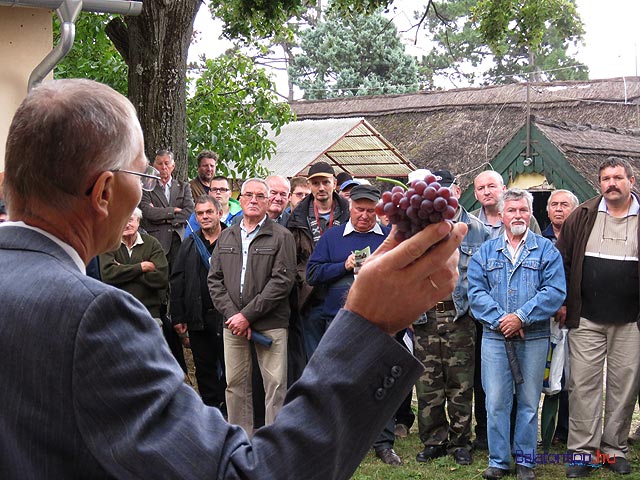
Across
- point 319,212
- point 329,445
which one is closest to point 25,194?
point 329,445

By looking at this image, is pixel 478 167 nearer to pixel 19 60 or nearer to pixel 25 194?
pixel 19 60

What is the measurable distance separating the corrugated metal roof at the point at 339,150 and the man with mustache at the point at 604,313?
41.5 feet

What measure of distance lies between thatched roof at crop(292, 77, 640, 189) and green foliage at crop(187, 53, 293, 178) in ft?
28.6

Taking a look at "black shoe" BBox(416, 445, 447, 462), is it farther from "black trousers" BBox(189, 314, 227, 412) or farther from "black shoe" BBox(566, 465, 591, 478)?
"black trousers" BBox(189, 314, 227, 412)

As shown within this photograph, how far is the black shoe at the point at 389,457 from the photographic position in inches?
313

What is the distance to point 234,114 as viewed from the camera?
15.4 metres

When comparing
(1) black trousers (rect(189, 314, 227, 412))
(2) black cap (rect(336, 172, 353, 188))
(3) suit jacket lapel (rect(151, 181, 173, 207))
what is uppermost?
(2) black cap (rect(336, 172, 353, 188))

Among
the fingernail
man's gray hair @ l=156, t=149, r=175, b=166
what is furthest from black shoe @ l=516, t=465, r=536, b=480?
the fingernail

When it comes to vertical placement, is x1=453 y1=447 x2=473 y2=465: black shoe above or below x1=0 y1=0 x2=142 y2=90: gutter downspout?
below

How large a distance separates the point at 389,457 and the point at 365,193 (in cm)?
231

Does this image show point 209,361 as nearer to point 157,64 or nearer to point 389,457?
point 389,457

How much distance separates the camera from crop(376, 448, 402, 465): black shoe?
7.95m

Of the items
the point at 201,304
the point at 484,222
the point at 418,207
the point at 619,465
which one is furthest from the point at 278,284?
the point at 418,207

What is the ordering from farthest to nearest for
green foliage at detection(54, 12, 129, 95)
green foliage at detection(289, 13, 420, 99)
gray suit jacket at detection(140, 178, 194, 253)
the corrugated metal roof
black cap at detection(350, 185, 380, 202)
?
green foliage at detection(289, 13, 420, 99)
the corrugated metal roof
green foliage at detection(54, 12, 129, 95)
gray suit jacket at detection(140, 178, 194, 253)
black cap at detection(350, 185, 380, 202)
